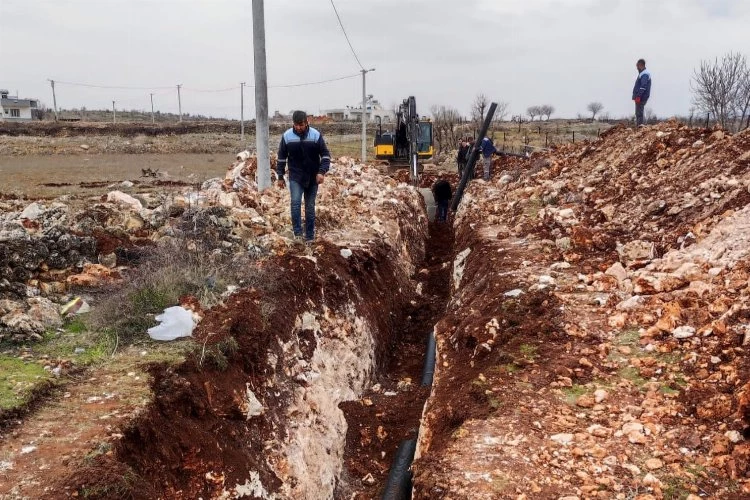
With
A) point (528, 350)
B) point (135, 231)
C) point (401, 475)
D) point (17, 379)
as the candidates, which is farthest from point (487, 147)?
point (17, 379)

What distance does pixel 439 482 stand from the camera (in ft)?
11.4

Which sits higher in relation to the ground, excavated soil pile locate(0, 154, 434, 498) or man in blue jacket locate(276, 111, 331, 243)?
man in blue jacket locate(276, 111, 331, 243)

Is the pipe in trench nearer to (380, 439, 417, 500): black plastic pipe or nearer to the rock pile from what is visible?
(380, 439, 417, 500): black plastic pipe

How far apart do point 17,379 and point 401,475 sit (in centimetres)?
311

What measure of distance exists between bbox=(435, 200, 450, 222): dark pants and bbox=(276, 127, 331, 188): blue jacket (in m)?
9.58

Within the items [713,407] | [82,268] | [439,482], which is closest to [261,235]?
[82,268]

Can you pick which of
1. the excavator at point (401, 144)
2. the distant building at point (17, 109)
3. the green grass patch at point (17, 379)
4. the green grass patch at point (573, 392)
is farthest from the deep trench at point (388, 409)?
the distant building at point (17, 109)

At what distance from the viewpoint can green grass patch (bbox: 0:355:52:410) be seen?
11.6ft

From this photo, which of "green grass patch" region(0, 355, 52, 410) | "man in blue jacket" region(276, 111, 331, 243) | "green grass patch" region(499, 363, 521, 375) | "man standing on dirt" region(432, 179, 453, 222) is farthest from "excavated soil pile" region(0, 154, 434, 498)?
"man standing on dirt" region(432, 179, 453, 222)

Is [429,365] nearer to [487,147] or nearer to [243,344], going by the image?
[243,344]

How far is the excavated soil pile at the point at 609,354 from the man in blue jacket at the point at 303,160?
8.12 feet

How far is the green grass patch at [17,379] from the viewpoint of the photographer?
352 centimetres

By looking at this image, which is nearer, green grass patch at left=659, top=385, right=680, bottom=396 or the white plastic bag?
green grass patch at left=659, top=385, right=680, bottom=396

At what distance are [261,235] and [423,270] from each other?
4.93 metres
